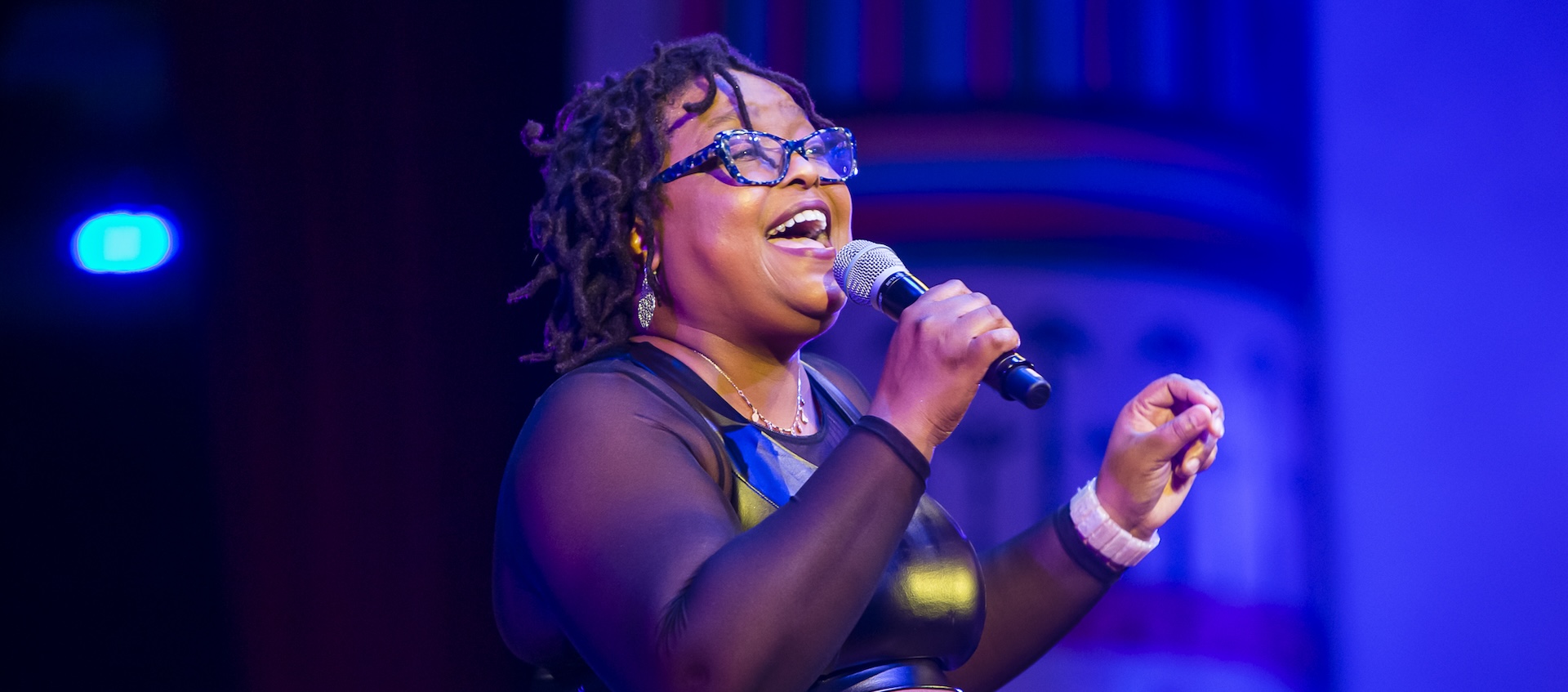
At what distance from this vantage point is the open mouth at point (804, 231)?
1.35 m

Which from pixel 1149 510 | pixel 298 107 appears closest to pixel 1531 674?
pixel 1149 510

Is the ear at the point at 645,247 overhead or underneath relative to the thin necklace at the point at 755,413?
overhead

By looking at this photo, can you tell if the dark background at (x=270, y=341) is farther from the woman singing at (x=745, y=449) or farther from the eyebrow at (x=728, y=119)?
the eyebrow at (x=728, y=119)

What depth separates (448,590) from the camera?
2.29m

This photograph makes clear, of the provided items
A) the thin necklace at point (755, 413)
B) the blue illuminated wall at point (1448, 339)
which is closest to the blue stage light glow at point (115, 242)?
the thin necklace at point (755, 413)

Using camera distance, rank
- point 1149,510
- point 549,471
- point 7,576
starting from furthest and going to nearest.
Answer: point 7,576
point 1149,510
point 549,471

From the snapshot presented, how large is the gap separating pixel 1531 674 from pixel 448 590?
1.99 metres

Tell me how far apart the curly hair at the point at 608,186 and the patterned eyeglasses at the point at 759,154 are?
5cm

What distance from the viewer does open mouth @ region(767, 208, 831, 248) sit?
1353 mm

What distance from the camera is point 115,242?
2.03 metres

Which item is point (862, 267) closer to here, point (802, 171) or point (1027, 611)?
point (802, 171)

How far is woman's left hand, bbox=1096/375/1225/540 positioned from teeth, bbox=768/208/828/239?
1.54 ft

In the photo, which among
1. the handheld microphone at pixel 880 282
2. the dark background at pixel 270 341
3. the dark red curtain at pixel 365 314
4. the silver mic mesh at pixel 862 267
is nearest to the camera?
the handheld microphone at pixel 880 282

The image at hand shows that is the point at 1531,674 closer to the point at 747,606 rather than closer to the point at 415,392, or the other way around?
the point at 747,606
